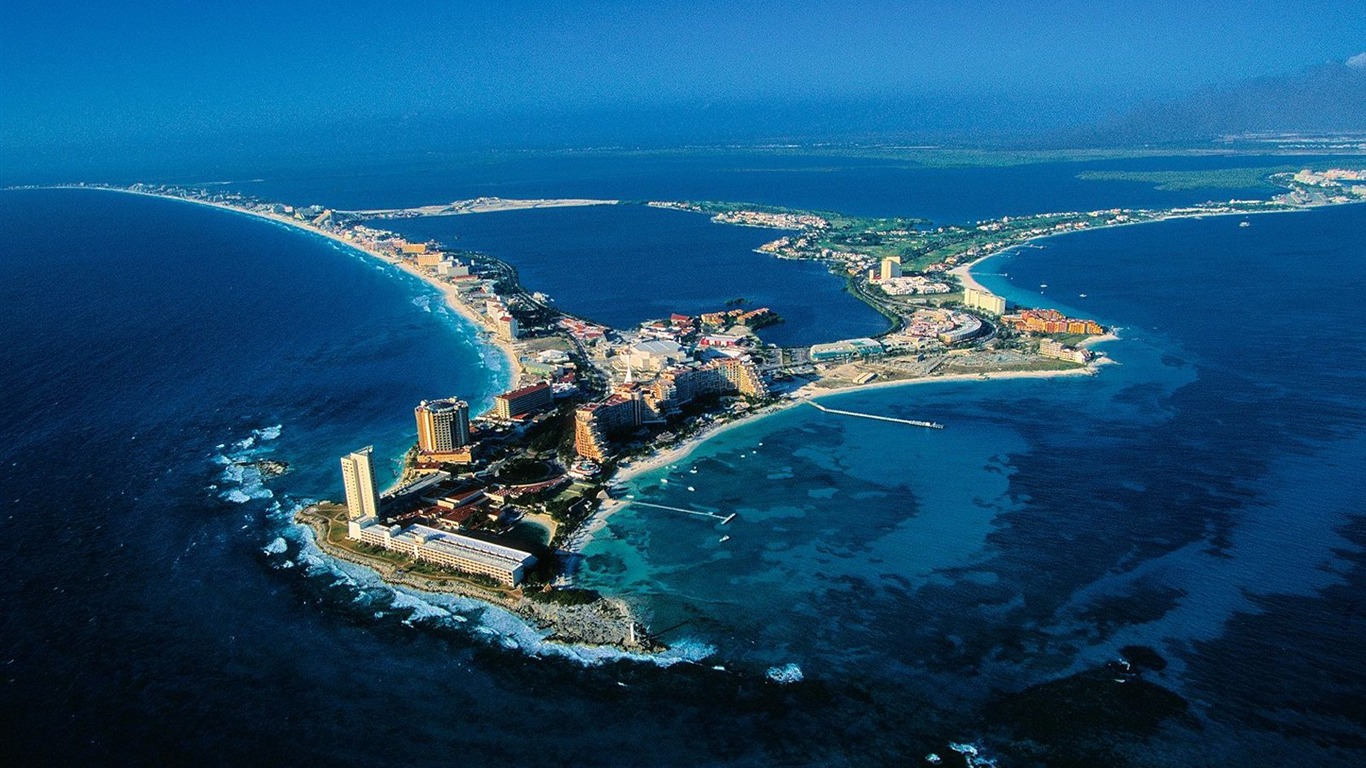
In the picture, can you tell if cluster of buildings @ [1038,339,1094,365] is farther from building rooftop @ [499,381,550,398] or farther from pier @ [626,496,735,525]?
building rooftop @ [499,381,550,398]

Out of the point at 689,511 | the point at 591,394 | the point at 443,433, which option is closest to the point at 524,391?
the point at 591,394

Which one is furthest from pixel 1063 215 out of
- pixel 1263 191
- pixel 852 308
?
pixel 852 308

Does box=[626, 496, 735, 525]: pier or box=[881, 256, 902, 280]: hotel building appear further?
box=[881, 256, 902, 280]: hotel building

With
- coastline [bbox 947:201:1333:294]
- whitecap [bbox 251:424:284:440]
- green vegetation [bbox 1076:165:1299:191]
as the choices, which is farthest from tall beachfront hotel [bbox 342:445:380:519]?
green vegetation [bbox 1076:165:1299:191]

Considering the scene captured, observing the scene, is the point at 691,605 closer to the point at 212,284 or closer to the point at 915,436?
the point at 915,436

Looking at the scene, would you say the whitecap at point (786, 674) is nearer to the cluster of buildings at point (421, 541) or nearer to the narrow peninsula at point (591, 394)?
the narrow peninsula at point (591, 394)

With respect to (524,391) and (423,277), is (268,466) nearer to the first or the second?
(524,391)

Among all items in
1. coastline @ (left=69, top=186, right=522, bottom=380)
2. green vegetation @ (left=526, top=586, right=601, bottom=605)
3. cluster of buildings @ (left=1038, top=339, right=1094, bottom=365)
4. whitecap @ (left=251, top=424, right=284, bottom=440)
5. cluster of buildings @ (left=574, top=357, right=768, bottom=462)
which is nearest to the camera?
green vegetation @ (left=526, top=586, right=601, bottom=605)
